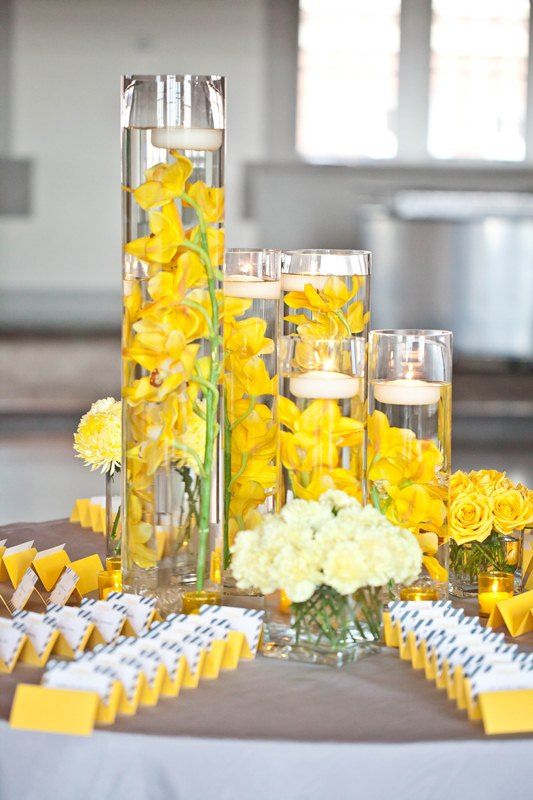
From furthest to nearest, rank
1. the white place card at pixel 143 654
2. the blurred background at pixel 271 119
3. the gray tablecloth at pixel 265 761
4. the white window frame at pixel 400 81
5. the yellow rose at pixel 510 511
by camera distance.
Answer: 1. the white window frame at pixel 400 81
2. the blurred background at pixel 271 119
3. the yellow rose at pixel 510 511
4. the white place card at pixel 143 654
5. the gray tablecloth at pixel 265 761

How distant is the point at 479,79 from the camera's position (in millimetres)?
9172

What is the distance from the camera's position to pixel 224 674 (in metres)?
1.35

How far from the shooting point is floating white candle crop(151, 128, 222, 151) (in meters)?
1.49

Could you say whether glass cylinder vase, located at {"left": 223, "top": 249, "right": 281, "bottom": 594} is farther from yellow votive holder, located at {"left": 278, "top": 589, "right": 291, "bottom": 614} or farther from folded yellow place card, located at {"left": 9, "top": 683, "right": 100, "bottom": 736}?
folded yellow place card, located at {"left": 9, "top": 683, "right": 100, "bottom": 736}

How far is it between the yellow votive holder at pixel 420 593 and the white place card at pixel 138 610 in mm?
344

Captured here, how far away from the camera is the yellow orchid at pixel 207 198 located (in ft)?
4.89

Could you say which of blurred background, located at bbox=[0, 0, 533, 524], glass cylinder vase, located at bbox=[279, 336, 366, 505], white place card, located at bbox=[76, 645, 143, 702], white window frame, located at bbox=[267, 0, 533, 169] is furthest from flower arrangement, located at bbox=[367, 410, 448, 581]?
white window frame, located at bbox=[267, 0, 533, 169]

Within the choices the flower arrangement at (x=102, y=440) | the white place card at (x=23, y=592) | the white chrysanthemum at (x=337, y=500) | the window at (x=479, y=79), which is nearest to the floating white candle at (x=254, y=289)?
the flower arrangement at (x=102, y=440)

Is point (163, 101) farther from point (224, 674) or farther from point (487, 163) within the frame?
point (487, 163)

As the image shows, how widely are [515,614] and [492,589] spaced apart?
5.3 inches

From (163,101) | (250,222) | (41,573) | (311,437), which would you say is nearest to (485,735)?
(311,437)

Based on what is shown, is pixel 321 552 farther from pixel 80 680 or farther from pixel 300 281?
pixel 300 281

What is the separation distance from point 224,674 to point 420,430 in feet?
1.39

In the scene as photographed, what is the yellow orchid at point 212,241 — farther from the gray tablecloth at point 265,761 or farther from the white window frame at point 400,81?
the white window frame at point 400,81
